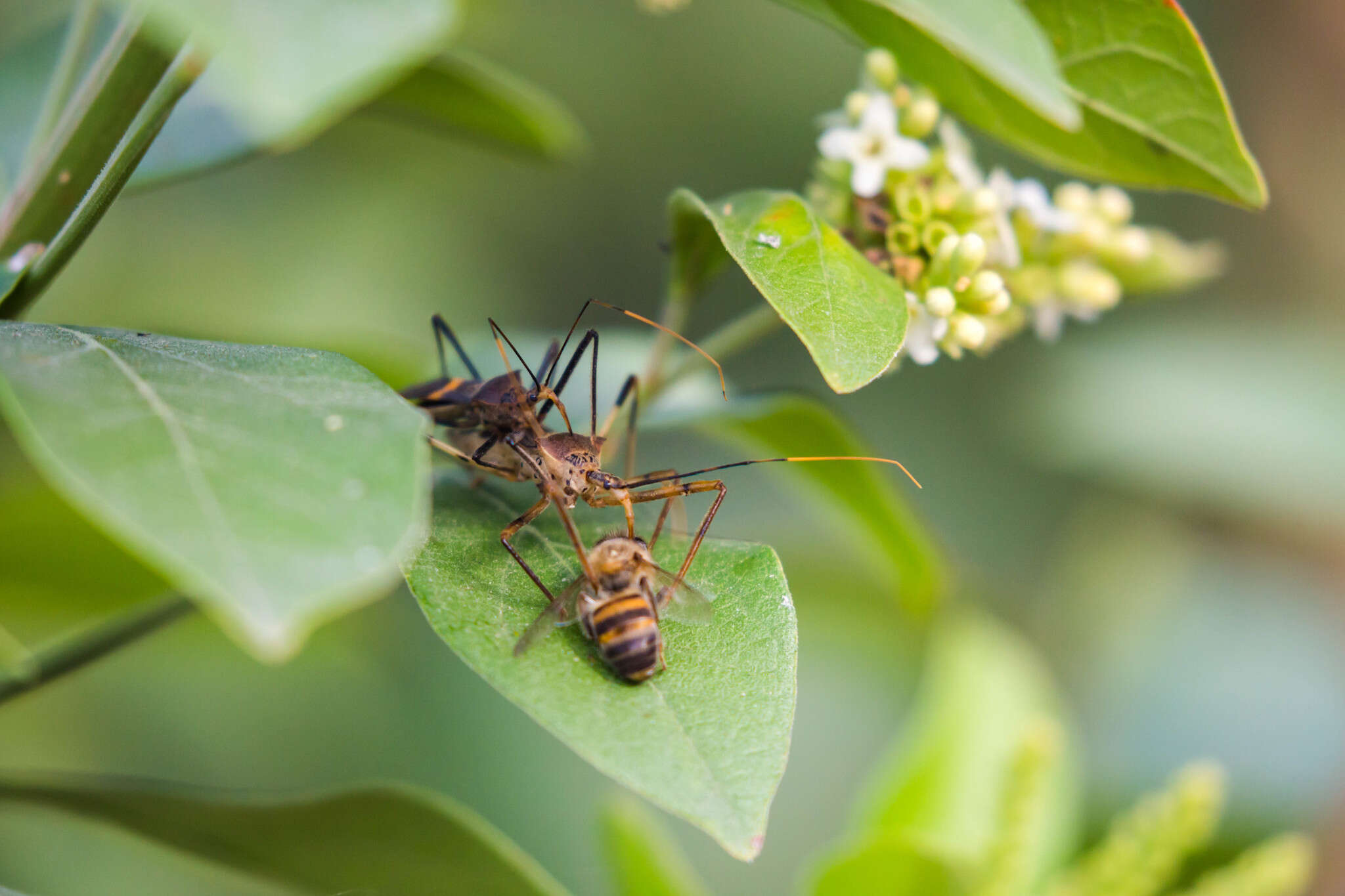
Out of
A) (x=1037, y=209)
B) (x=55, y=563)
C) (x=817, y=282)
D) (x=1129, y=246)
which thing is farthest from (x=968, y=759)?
(x=55, y=563)

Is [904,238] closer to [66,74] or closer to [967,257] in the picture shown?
[967,257]

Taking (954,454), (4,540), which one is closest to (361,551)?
(4,540)

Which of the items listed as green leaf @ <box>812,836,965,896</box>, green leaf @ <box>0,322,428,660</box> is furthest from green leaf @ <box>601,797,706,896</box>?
green leaf @ <box>0,322,428,660</box>

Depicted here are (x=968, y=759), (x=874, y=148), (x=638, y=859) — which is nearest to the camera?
(x=874, y=148)

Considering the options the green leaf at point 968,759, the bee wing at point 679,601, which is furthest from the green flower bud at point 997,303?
the green leaf at point 968,759

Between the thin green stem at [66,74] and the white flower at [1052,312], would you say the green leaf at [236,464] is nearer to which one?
the thin green stem at [66,74]

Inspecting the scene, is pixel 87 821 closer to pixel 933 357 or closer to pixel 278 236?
pixel 933 357
